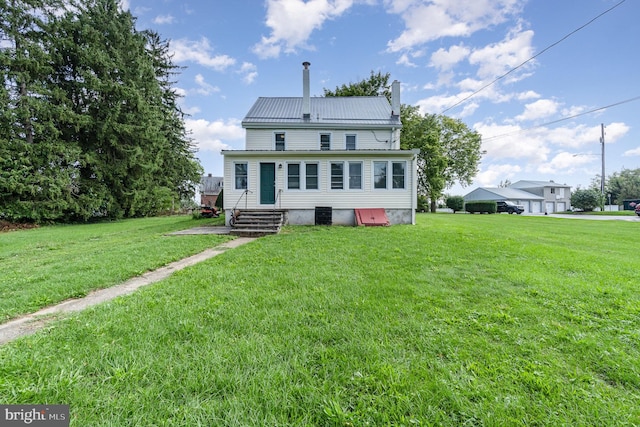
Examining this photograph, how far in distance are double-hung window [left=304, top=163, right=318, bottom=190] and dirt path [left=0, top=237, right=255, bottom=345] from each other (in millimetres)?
7659

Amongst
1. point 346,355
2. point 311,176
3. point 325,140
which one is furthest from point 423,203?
point 346,355

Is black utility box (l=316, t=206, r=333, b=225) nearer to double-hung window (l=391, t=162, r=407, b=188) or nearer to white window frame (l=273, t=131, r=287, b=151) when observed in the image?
double-hung window (l=391, t=162, r=407, b=188)

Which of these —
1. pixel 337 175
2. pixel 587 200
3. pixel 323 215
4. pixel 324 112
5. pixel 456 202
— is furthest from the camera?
pixel 456 202

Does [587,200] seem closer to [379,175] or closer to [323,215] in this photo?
[379,175]

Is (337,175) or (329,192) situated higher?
(337,175)

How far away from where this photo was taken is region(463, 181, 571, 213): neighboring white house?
3944 centimetres

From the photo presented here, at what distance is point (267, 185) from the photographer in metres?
12.5

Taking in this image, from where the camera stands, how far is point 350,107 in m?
17.2

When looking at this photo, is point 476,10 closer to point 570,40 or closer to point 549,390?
point 570,40

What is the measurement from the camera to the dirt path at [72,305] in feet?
8.89

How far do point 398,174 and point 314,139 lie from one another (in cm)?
562

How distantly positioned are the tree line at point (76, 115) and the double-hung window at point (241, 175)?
36.2 feet

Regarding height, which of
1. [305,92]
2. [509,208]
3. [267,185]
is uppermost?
[305,92]

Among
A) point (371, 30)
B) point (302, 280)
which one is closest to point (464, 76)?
point (371, 30)
